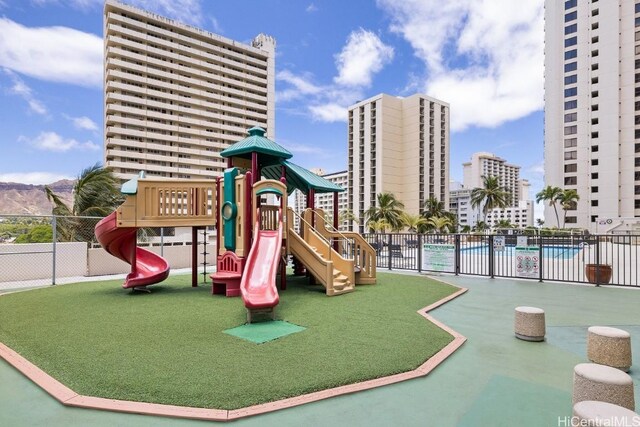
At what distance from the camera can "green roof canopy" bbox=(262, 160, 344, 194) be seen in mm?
12822

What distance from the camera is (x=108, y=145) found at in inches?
2758

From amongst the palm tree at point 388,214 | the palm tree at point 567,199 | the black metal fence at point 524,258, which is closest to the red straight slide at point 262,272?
the black metal fence at point 524,258

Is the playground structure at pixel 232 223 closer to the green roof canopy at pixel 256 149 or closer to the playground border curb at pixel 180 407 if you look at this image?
the green roof canopy at pixel 256 149

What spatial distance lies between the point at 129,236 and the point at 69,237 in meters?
7.42

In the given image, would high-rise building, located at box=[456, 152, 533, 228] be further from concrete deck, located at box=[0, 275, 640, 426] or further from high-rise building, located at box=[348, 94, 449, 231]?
concrete deck, located at box=[0, 275, 640, 426]

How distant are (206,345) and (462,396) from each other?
12.5ft

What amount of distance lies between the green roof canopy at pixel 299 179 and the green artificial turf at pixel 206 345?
15.5 feet

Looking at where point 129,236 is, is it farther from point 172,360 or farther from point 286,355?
point 286,355

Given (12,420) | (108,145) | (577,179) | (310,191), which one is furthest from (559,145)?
(108,145)

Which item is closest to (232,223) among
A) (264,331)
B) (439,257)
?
(264,331)

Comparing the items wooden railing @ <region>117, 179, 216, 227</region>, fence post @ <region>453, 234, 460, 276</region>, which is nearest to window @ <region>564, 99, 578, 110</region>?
fence post @ <region>453, 234, 460, 276</region>

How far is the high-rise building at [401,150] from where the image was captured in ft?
298

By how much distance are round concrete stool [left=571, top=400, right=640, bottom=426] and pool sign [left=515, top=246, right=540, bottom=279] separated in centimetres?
1201

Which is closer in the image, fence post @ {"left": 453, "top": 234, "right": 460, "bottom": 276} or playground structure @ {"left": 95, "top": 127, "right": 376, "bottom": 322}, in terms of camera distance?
playground structure @ {"left": 95, "top": 127, "right": 376, "bottom": 322}
